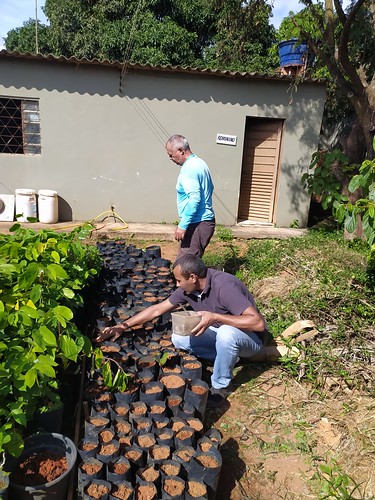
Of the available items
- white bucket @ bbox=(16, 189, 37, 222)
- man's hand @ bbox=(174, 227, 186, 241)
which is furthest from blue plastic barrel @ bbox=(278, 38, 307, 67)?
white bucket @ bbox=(16, 189, 37, 222)

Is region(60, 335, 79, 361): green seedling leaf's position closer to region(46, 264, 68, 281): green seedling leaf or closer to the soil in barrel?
region(46, 264, 68, 281): green seedling leaf

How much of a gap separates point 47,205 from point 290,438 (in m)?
5.80

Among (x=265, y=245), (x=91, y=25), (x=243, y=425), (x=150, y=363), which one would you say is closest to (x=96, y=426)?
(x=150, y=363)

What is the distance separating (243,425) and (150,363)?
74cm

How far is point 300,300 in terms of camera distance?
381 centimetres

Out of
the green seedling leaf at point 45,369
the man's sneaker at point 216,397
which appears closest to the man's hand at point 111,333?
the man's sneaker at point 216,397

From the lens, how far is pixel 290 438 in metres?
2.54

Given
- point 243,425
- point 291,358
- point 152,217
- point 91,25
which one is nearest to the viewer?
point 243,425

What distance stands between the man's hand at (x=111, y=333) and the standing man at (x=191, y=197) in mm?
1231

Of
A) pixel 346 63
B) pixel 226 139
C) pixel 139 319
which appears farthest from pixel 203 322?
pixel 226 139

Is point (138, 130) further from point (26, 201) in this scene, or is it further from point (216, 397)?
point (216, 397)

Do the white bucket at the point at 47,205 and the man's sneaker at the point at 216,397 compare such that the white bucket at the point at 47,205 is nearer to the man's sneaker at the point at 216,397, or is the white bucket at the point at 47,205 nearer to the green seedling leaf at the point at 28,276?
the man's sneaker at the point at 216,397

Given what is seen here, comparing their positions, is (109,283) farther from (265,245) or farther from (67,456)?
(265,245)

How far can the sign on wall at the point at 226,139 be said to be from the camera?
24.1 feet
